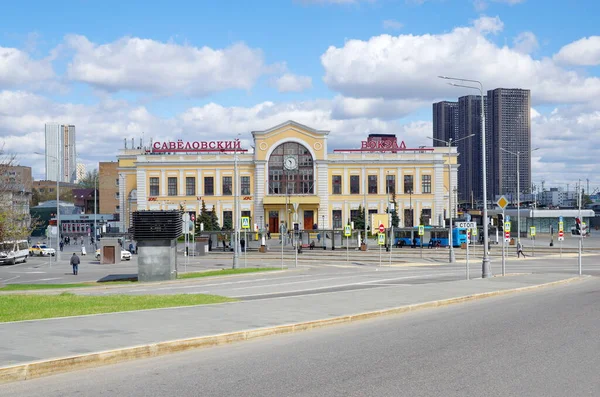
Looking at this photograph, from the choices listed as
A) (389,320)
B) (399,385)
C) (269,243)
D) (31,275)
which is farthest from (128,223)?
(399,385)

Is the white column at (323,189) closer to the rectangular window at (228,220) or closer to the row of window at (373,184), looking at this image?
the row of window at (373,184)

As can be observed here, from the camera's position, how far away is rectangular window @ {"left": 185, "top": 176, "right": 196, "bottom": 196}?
10581 cm

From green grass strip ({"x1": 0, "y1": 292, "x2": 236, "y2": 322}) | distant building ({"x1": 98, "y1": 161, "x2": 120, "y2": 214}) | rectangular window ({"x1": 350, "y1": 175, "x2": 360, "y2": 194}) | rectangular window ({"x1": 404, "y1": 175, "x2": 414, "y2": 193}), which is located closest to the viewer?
green grass strip ({"x1": 0, "y1": 292, "x2": 236, "y2": 322})

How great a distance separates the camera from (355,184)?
349ft

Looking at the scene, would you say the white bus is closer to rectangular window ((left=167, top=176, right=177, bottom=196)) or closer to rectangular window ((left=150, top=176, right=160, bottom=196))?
rectangular window ((left=150, top=176, right=160, bottom=196))

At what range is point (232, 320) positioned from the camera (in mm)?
16547

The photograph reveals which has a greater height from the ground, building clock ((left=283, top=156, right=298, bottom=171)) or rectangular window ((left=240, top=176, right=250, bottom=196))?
building clock ((left=283, top=156, right=298, bottom=171))

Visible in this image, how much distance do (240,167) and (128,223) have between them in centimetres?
2331

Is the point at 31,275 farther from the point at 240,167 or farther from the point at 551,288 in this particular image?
the point at 240,167

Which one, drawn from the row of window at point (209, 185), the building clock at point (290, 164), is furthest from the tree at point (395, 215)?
the row of window at point (209, 185)

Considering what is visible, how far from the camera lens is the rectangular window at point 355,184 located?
106312 mm

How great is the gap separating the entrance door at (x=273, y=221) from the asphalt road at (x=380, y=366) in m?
88.6

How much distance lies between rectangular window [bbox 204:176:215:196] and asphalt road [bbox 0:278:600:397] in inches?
3550

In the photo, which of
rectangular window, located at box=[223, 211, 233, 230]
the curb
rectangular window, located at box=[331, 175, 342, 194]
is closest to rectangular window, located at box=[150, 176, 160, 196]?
rectangular window, located at box=[223, 211, 233, 230]
